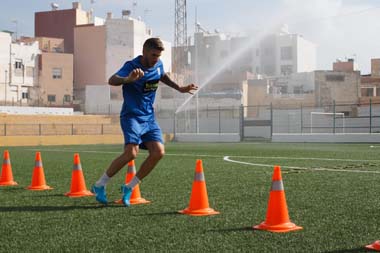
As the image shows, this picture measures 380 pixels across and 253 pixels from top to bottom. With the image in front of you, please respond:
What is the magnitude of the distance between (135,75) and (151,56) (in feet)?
1.59

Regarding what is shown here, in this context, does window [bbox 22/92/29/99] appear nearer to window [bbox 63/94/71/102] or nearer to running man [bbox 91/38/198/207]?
window [bbox 63/94/71/102]

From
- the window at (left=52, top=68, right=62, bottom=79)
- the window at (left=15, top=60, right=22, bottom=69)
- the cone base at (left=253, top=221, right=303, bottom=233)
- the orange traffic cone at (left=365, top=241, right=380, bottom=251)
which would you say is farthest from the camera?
the window at (left=52, top=68, right=62, bottom=79)

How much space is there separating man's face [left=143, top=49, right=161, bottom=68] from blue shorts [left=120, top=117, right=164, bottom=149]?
677 mm

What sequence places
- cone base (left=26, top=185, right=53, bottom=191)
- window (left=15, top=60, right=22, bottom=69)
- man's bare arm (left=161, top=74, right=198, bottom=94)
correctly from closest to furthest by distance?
man's bare arm (left=161, top=74, right=198, bottom=94) → cone base (left=26, top=185, right=53, bottom=191) → window (left=15, top=60, right=22, bottom=69)

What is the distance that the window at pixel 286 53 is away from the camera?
96750 millimetres

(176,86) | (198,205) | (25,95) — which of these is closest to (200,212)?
(198,205)

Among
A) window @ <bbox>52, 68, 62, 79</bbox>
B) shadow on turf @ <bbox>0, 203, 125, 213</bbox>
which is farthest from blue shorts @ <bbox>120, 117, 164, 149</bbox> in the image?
window @ <bbox>52, 68, 62, 79</bbox>

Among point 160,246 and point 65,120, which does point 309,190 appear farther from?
point 65,120

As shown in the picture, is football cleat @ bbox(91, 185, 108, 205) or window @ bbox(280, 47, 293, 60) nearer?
football cleat @ bbox(91, 185, 108, 205)

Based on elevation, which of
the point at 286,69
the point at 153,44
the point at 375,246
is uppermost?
the point at 286,69

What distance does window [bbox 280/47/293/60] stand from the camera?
96.8 metres

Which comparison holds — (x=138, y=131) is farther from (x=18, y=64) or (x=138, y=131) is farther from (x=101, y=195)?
(x=18, y=64)

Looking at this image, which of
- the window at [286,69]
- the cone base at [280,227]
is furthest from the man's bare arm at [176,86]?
the window at [286,69]

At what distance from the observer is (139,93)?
6.50 m
